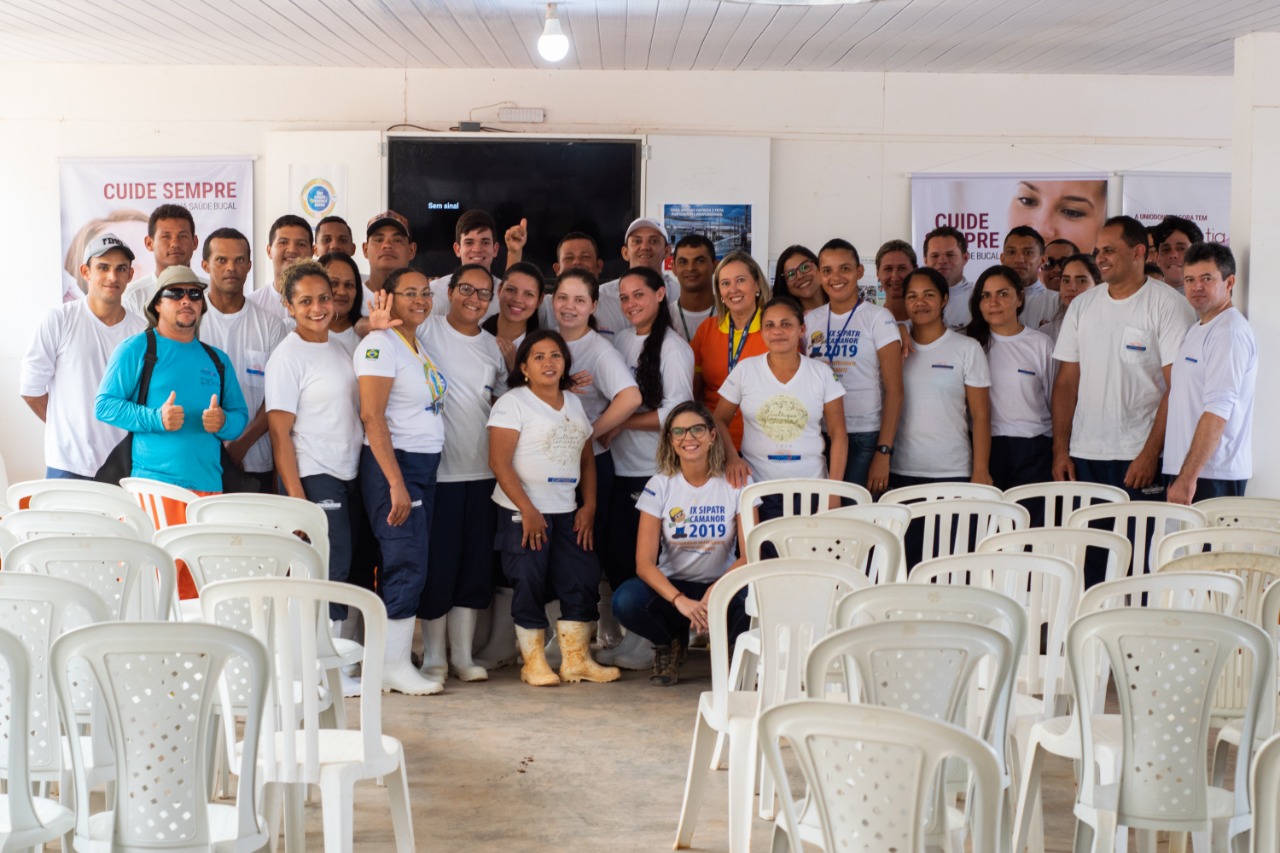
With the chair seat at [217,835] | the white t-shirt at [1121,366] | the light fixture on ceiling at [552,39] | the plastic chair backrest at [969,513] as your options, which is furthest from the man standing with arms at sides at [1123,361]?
the chair seat at [217,835]

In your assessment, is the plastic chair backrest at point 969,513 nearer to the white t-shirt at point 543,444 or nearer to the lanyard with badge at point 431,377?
the white t-shirt at point 543,444

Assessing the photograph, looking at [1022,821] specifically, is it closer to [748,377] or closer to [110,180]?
[748,377]

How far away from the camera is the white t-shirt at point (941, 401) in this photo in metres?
5.64

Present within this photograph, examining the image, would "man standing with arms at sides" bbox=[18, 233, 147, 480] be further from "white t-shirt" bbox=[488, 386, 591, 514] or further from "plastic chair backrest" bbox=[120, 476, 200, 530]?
"white t-shirt" bbox=[488, 386, 591, 514]

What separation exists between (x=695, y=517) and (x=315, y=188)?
4499mm

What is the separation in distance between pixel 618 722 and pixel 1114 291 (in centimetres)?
305

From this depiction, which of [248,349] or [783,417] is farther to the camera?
[248,349]

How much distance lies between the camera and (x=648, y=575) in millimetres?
4820

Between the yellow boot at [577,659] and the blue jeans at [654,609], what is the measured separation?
241 mm

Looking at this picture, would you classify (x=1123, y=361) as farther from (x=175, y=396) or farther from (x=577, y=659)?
(x=175, y=396)

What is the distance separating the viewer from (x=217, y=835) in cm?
255

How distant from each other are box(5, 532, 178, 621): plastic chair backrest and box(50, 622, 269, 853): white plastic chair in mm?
758

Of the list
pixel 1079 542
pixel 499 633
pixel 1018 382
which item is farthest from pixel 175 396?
pixel 1018 382

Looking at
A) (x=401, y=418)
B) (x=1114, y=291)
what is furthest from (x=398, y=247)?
(x=1114, y=291)
